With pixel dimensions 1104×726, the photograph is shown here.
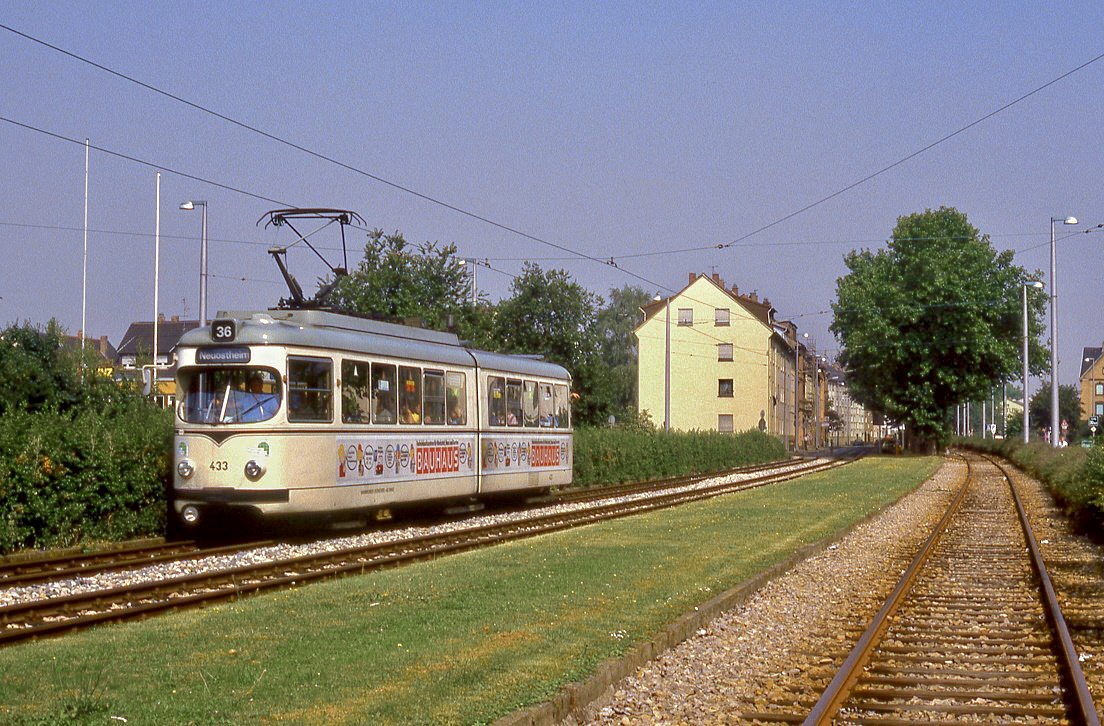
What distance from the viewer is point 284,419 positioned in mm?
17531

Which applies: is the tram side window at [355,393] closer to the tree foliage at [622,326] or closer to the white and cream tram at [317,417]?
the white and cream tram at [317,417]

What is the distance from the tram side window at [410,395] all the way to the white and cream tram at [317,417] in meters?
0.02

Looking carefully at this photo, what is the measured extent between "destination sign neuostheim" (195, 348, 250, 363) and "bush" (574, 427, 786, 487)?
18770mm

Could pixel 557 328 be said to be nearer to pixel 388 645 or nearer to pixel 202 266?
pixel 202 266

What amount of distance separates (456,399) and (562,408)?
643 cm

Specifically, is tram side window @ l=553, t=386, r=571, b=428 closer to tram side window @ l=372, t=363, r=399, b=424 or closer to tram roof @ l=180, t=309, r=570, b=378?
tram roof @ l=180, t=309, r=570, b=378

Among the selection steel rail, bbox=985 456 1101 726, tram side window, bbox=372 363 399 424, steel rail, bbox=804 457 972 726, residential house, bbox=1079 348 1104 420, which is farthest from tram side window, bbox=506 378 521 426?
residential house, bbox=1079 348 1104 420

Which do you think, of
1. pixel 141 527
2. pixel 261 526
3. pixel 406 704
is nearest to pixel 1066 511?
pixel 261 526

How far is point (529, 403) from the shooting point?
26.3 metres

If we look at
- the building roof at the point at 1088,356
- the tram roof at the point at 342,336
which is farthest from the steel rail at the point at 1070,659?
the building roof at the point at 1088,356

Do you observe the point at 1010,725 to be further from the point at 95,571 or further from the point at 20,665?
the point at 95,571

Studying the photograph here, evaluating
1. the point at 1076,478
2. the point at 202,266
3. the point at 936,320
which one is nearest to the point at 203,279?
the point at 202,266

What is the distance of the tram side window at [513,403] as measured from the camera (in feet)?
82.2

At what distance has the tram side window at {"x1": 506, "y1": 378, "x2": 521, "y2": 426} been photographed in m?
25.0
